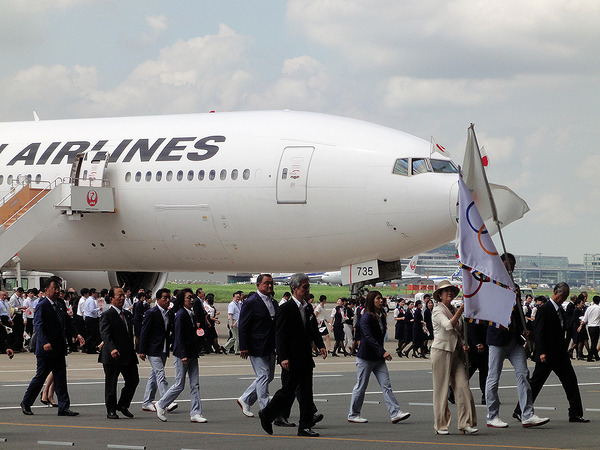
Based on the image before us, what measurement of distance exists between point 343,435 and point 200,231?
14.6 meters

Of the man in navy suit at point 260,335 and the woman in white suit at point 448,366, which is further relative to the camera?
the man in navy suit at point 260,335

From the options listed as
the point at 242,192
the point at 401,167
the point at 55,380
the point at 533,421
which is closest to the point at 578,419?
the point at 533,421

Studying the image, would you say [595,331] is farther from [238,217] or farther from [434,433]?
[434,433]

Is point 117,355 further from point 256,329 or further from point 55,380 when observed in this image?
point 256,329

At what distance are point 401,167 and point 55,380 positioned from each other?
12.2 m

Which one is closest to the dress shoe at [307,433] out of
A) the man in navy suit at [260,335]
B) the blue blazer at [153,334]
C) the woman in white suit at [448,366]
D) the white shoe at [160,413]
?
the man in navy suit at [260,335]

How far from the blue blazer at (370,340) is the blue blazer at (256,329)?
49.5 inches

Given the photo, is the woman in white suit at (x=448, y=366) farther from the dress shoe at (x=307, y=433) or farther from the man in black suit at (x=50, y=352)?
the man in black suit at (x=50, y=352)

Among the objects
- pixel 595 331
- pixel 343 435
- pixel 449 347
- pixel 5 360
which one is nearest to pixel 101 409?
pixel 343 435

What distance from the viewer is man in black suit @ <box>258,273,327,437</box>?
1286 centimetres

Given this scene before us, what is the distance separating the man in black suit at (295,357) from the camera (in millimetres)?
12859

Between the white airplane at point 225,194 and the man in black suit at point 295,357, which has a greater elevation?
the white airplane at point 225,194

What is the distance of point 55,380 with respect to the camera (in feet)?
49.0

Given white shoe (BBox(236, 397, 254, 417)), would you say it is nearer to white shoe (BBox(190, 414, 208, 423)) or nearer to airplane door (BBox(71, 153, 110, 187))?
white shoe (BBox(190, 414, 208, 423))
